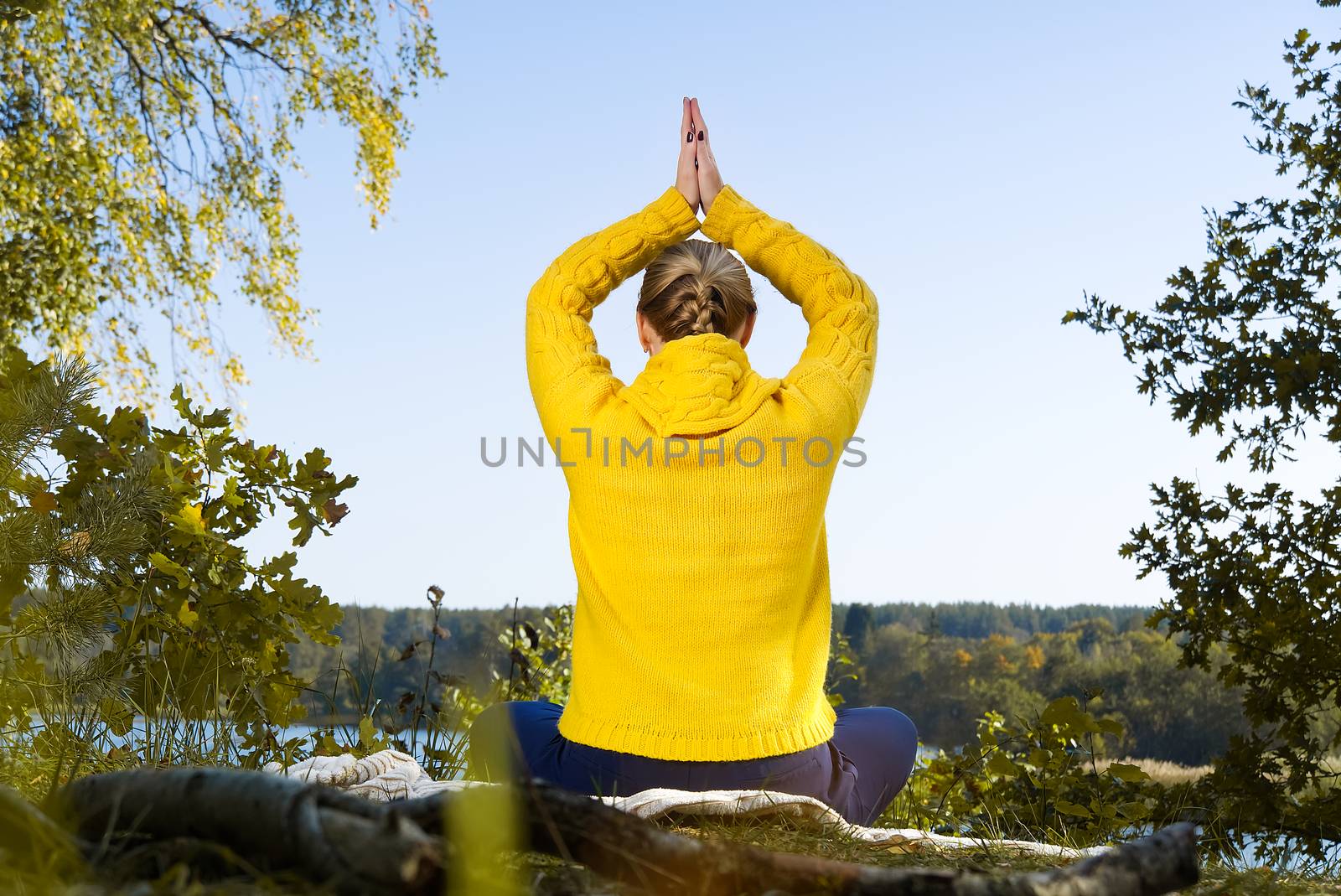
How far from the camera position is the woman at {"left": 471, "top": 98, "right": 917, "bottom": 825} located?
8.18ft

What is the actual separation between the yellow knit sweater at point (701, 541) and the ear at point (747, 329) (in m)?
0.28

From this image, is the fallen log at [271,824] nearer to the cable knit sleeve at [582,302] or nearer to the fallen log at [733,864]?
the fallen log at [733,864]

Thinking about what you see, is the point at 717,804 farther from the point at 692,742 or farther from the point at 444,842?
the point at 444,842

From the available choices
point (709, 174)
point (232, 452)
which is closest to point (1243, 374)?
point (709, 174)

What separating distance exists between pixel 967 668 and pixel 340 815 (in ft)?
48.7

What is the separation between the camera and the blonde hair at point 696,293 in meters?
2.80

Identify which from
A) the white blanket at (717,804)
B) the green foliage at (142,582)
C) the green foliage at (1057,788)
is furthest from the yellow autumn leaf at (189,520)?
the green foliage at (1057,788)

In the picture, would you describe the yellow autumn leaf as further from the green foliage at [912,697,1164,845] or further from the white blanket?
the green foliage at [912,697,1164,845]

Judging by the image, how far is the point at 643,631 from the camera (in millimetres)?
2535

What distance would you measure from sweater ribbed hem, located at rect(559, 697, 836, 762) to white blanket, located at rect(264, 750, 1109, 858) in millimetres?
90

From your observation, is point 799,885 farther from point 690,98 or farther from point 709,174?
point 690,98

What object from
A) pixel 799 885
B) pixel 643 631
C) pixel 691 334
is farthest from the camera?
pixel 691 334

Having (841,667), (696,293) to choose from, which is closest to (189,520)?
(696,293)

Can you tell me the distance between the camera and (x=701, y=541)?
249 cm
